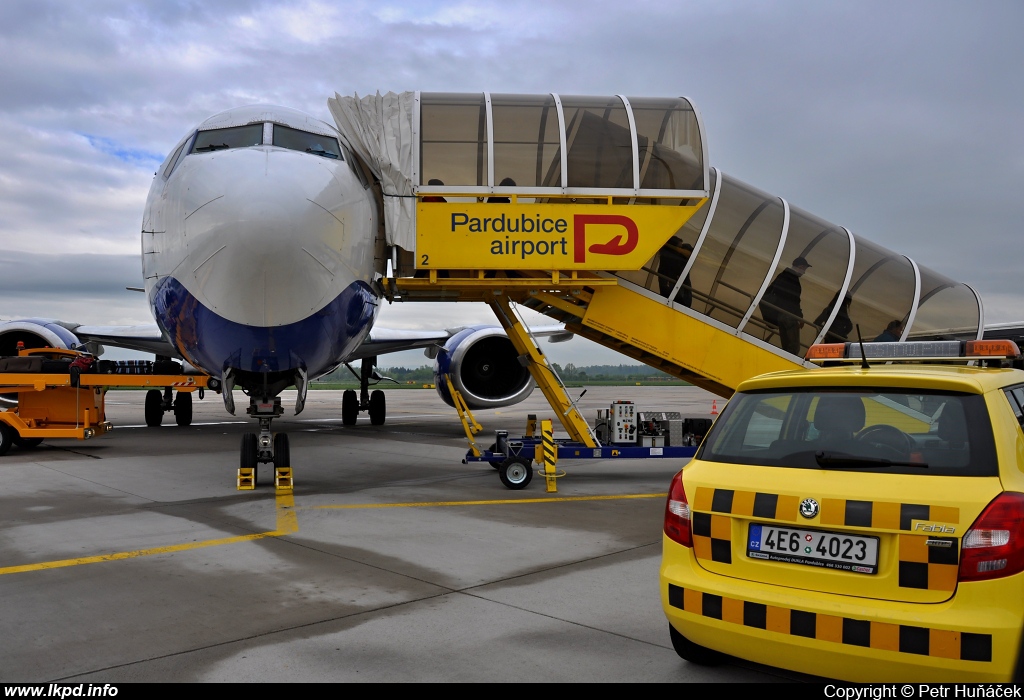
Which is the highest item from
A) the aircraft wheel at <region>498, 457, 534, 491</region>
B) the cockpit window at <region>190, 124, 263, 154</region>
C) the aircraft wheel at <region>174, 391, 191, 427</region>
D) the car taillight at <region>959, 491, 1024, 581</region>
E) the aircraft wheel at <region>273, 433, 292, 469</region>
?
the cockpit window at <region>190, 124, 263, 154</region>

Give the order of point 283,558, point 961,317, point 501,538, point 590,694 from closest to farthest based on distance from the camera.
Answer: point 590,694 → point 283,558 → point 501,538 → point 961,317

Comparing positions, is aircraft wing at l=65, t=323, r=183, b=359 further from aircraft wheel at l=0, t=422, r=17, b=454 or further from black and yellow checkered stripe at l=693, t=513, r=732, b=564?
black and yellow checkered stripe at l=693, t=513, r=732, b=564

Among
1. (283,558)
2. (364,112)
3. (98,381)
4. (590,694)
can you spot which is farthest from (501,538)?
(98,381)

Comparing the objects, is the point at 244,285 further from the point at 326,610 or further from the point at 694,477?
the point at 694,477

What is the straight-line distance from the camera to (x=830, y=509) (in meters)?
2.95

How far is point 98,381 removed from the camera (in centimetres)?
1256

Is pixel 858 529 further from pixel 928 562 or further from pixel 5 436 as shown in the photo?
pixel 5 436

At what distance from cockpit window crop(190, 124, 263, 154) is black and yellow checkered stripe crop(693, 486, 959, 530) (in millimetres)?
6056

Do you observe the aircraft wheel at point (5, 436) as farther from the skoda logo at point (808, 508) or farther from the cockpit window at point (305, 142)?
the skoda logo at point (808, 508)

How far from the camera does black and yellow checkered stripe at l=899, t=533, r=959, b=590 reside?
2705 millimetres

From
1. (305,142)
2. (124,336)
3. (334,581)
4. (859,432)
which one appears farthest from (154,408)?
(859,432)

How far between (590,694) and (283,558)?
3.14 meters

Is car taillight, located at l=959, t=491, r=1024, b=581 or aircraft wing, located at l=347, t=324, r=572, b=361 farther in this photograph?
aircraft wing, located at l=347, t=324, r=572, b=361

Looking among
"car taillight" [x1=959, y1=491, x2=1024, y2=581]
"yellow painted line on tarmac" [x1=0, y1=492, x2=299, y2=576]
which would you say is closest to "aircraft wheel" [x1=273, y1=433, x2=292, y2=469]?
"yellow painted line on tarmac" [x1=0, y1=492, x2=299, y2=576]
